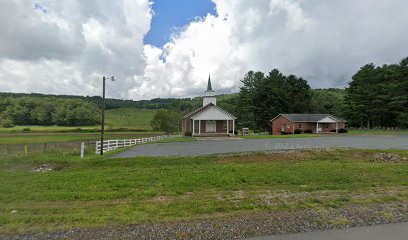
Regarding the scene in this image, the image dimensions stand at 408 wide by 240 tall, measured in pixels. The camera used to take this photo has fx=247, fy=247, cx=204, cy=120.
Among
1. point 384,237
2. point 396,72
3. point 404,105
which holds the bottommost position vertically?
point 384,237

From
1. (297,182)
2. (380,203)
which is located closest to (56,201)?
(297,182)

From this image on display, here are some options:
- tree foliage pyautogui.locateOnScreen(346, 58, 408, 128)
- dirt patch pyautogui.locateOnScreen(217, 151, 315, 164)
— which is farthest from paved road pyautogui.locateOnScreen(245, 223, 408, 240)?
tree foliage pyautogui.locateOnScreen(346, 58, 408, 128)

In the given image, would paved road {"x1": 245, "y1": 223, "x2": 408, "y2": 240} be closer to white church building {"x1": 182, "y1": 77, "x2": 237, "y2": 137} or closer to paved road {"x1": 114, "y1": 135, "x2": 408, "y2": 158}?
paved road {"x1": 114, "y1": 135, "x2": 408, "y2": 158}

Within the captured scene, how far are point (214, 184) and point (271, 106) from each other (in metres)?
57.2

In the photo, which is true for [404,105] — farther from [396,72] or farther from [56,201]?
[56,201]

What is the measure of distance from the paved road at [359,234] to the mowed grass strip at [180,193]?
1.27 meters

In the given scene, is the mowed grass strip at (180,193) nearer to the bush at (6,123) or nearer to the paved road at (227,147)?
the paved road at (227,147)

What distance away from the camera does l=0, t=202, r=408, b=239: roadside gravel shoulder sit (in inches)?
198

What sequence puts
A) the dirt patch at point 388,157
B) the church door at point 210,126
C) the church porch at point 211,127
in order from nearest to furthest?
the dirt patch at point 388,157 → the church porch at point 211,127 → the church door at point 210,126

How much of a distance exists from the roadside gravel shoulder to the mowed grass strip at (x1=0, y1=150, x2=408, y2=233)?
322mm

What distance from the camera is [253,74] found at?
78.2 meters

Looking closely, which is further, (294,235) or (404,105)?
(404,105)

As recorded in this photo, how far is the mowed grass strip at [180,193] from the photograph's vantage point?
19.6ft

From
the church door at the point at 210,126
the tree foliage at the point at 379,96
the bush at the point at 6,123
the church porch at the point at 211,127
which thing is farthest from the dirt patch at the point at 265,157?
the bush at the point at 6,123
